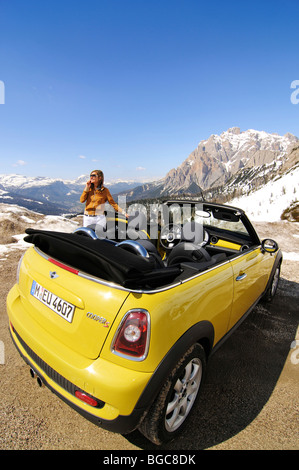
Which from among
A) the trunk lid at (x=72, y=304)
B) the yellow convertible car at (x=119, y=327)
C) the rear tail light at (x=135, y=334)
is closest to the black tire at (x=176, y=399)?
the yellow convertible car at (x=119, y=327)

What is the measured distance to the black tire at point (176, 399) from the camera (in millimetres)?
1521

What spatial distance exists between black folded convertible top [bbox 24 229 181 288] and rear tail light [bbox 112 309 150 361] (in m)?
0.18

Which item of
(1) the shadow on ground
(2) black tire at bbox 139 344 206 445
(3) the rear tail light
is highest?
(3) the rear tail light

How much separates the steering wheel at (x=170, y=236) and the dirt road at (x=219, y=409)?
5.14 feet

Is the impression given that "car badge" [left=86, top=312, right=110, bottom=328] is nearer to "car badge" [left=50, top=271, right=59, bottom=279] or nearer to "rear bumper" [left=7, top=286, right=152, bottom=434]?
"rear bumper" [left=7, top=286, right=152, bottom=434]

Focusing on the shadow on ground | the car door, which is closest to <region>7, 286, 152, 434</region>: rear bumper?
the shadow on ground

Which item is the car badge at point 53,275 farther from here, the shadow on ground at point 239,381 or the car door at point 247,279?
the car door at point 247,279

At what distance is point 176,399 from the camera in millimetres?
1714

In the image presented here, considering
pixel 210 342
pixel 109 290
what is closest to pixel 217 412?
pixel 210 342

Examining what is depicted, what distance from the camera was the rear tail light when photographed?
1.41m

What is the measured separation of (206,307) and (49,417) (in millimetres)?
1511

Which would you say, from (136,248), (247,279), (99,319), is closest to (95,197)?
(136,248)

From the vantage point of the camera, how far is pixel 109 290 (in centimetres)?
148

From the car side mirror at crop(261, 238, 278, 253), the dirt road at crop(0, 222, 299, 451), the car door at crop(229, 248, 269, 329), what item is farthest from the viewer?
the car side mirror at crop(261, 238, 278, 253)
